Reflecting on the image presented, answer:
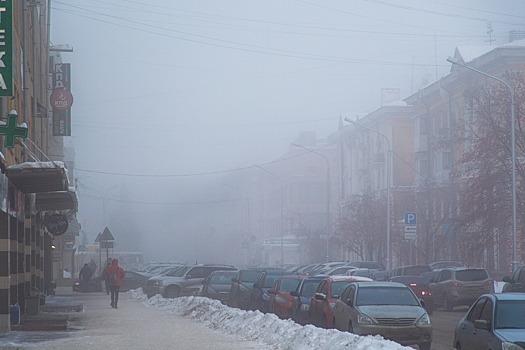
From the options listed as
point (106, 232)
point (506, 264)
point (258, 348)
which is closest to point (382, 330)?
point (258, 348)

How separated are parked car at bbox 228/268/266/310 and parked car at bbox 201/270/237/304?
6.36 feet

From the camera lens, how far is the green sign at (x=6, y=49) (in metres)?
18.6

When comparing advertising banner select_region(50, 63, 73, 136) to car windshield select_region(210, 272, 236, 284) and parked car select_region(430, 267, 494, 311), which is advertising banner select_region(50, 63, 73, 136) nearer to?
car windshield select_region(210, 272, 236, 284)

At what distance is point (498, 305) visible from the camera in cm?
1628

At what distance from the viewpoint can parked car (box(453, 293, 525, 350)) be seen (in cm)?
1512

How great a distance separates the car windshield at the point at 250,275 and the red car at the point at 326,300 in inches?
493

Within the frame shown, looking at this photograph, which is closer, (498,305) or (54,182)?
(498,305)

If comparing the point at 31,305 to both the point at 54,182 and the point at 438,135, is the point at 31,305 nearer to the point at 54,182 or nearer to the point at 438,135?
the point at 54,182

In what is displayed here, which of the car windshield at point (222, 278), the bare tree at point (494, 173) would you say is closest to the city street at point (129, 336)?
the car windshield at point (222, 278)

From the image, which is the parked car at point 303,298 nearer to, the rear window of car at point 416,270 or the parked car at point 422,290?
the parked car at point 422,290

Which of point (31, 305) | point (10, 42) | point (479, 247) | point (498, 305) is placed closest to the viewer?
point (498, 305)

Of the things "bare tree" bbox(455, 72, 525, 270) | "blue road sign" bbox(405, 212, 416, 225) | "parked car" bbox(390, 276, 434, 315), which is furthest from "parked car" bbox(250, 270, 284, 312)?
"blue road sign" bbox(405, 212, 416, 225)

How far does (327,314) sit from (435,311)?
16675 millimetres

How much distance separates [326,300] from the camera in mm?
25375
